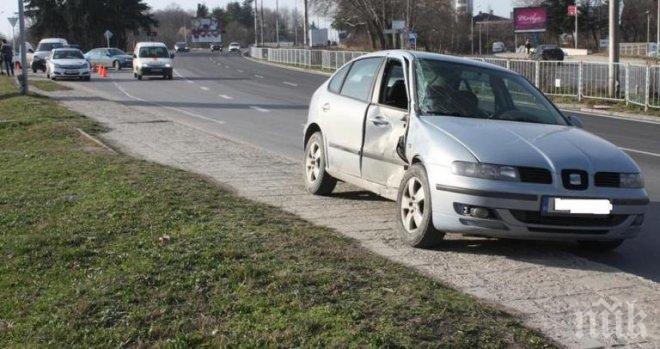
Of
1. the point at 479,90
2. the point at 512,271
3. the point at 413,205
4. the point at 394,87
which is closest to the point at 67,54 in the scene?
the point at 394,87

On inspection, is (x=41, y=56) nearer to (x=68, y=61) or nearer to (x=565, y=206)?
(x=68, y=61)

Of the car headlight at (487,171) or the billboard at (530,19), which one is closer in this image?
the car headlight at (487,171)

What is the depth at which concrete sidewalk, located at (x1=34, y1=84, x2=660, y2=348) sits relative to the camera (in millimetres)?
Result: 4961

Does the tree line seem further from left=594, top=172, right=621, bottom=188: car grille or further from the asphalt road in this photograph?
left=594, top=172, right=621, bottom=188: car grille

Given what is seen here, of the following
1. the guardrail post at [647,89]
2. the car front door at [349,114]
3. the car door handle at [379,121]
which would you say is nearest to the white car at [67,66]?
the guardrail post at [647,89]

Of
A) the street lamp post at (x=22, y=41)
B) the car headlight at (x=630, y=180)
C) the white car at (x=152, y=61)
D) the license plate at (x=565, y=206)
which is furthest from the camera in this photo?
the white car at (x=152, y=61)

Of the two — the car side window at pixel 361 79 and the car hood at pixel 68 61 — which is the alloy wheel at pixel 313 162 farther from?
the car hood at pixel 68 61

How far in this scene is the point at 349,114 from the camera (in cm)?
842

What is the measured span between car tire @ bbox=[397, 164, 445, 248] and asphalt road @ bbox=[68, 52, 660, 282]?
1.14 metres

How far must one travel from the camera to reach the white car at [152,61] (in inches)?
1649

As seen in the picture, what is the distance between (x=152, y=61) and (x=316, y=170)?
34.1 metres

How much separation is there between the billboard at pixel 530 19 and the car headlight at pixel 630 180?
8506cm

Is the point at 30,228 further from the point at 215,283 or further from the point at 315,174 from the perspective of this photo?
the point at 315,174

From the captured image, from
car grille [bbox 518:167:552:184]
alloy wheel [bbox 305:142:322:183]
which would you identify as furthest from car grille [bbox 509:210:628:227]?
alloy wheel [bbox 305:142:322:183]
